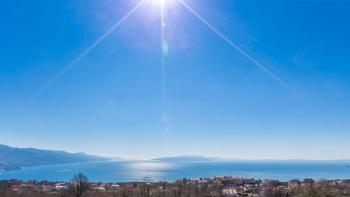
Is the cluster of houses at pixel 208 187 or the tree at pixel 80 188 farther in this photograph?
the cluster of houses at pixel 208 187

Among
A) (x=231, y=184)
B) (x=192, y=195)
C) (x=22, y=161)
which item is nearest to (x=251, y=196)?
(x=192, y=195)

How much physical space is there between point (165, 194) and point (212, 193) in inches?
236

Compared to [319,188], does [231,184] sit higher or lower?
lower

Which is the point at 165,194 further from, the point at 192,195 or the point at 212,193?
the point at 212,193

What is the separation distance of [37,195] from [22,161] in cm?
18016

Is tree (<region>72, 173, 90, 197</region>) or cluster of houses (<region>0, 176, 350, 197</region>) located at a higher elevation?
tree (<region>72, 173, 90, 197</region>)

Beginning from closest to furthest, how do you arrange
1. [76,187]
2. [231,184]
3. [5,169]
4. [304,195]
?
[304,195] < [76,187] < [231,184] < [5,169]

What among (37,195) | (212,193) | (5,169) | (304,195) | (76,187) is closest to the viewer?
(304,195)

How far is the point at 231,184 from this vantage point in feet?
187

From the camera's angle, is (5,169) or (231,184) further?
(5,169)

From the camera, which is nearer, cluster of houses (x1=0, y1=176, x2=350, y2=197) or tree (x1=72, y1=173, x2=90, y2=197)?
tree (x1=72, y1=173, x2=90, y2=197)

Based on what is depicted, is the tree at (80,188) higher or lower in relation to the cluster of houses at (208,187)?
higher

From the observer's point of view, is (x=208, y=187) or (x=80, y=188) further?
(x=208, y=187)

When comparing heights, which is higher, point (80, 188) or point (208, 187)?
point (80, 188)
